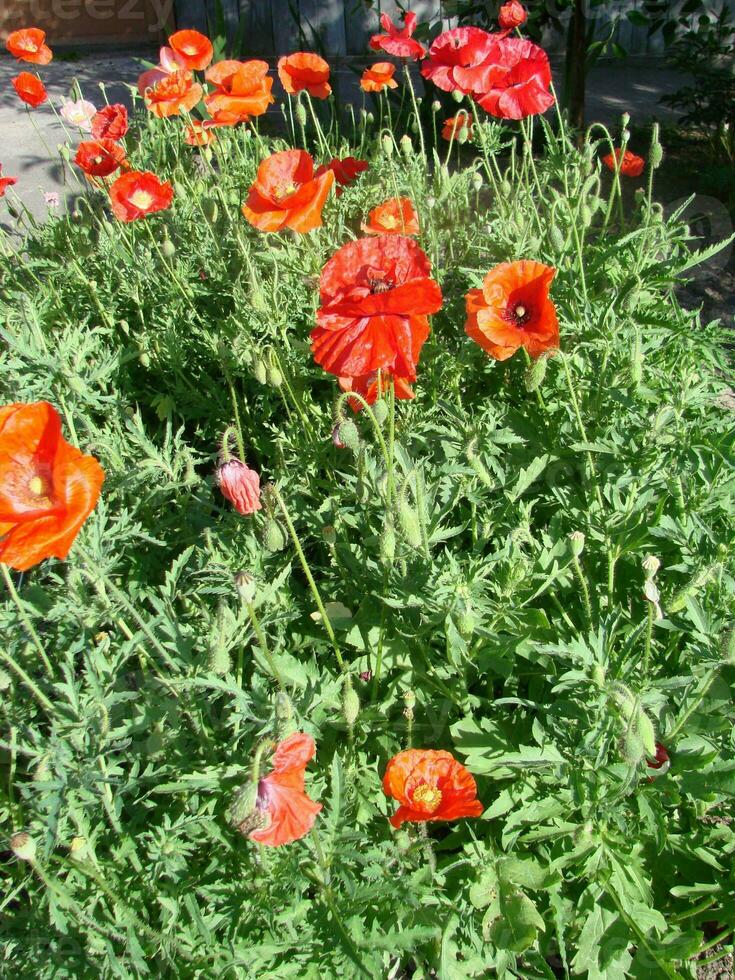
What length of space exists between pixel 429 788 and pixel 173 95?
2.58m

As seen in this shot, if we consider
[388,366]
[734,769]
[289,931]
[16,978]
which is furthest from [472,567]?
[16,978]

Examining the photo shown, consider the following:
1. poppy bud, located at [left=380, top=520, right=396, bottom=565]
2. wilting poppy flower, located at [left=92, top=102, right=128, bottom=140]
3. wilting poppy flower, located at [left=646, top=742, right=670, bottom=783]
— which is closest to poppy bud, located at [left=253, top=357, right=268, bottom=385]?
poppy bud, located at [left=380, top=520, right=396, bottom=565]

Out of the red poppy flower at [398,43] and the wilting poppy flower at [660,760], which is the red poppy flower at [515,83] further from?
the wilting poppy flower at [660,760]

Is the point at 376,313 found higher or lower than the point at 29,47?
lower

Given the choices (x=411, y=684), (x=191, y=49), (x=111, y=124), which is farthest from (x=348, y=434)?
(x=191, y=49)

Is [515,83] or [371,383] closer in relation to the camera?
[371,383]

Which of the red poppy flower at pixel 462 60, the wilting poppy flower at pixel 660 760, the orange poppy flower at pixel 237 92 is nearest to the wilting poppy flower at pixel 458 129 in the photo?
the red poppy flower at pixel 462 60

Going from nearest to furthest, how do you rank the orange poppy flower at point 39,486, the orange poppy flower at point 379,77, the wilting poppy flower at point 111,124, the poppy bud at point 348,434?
the orange poppy flower at point 39,486
the poppy bud at point 348,434
the wilting poppy flower at point 111,124
the orange poppy flower at point 379,77

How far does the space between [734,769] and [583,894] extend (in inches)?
16.5

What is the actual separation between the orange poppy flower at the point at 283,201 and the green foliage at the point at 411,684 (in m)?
0.12

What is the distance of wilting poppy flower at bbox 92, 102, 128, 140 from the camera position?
9.78ft

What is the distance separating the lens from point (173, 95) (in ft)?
9.42

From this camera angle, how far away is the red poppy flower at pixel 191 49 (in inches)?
122

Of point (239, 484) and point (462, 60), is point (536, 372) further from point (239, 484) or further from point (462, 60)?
point (462, 60)
